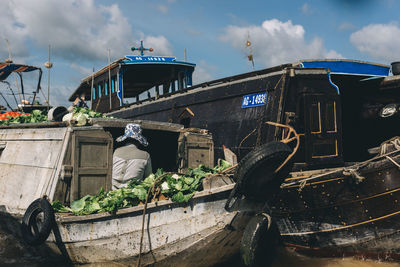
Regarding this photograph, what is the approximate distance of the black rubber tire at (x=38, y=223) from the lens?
16.2ft

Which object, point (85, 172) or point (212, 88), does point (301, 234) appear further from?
point (212, 88)

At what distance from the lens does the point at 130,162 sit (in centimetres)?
564

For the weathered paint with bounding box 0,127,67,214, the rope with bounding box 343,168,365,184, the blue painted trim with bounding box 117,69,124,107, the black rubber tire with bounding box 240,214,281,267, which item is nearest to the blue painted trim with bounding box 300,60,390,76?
the rope with bounding box 343,168,365,184

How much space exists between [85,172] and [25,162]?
1768 millimetres

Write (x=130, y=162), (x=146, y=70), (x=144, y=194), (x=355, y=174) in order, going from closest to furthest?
(x=144, y=194)
(x=355, y=174)
(x=130, y=162)
(x=146, y=70)

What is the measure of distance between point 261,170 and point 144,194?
1.77m

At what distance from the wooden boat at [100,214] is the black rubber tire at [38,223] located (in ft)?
0.05

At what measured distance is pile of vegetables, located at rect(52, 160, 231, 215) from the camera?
15.7ft

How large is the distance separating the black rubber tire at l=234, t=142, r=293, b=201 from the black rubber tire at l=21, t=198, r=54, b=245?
286 cm

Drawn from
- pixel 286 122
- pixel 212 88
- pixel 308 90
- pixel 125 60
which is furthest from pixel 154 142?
pixel 125 60

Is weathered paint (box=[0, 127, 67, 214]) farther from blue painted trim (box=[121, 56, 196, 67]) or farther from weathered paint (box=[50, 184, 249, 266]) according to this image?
blue painted trim (box=[121, 56, 196, 67])

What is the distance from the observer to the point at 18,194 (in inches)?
247

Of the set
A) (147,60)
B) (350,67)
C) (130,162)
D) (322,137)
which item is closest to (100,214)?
(130,162)

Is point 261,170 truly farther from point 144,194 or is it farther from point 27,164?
point 27,164
